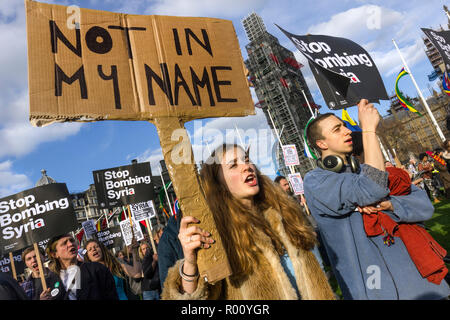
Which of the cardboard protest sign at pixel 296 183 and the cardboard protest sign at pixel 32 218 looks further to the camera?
the cardboard protest sign at pixel 296 183

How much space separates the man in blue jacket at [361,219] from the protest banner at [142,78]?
72 centimetres

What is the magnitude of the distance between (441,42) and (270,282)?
22.9 ft

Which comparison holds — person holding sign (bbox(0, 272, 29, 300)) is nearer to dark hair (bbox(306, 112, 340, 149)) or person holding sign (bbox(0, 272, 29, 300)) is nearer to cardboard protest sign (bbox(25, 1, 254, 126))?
cardboard protest sign (bbox(25, 1, 254, 126))

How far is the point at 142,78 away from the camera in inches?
60.9

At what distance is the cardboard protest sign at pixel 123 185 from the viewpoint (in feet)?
26.6

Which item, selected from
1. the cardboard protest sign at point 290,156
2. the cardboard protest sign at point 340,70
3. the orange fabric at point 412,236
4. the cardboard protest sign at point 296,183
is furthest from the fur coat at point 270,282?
the cardboard protest sign at point 290,156

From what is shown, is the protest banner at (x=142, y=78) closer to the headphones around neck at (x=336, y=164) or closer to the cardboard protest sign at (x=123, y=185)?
the headphones around neck at (x=336, y=164)

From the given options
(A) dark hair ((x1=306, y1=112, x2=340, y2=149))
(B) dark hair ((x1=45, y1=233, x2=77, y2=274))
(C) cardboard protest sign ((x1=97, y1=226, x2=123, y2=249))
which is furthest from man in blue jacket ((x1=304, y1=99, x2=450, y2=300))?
(C) cardboard protest sign ((x1=97, y1=226, x2=123, y2=249))

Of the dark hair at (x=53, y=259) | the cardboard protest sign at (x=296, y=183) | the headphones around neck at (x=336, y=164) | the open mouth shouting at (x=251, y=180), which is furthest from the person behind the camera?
the cardboard protest sign at (x=296, y=183)

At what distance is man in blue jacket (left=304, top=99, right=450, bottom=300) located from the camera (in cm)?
157

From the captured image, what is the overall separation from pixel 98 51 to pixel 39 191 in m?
4.59

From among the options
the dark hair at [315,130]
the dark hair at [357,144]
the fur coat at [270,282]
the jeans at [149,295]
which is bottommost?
the jeans at [149,295]

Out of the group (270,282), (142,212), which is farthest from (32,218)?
(142,212)

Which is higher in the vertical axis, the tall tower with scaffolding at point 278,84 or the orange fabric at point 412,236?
the tall tower with scaffolding at point 278,84
